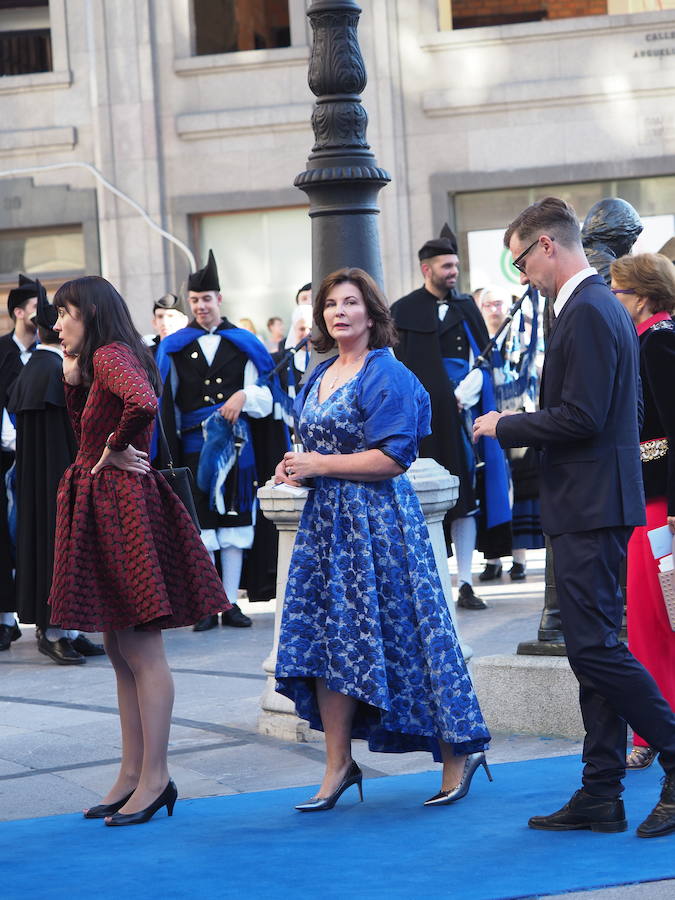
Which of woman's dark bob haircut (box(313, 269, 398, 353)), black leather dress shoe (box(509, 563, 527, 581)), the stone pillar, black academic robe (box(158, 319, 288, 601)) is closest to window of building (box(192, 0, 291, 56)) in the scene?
black academic robe (box(158, 319, 288, 601))

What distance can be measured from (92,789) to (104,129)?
47.0 ft

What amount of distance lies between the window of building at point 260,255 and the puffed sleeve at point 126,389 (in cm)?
1422

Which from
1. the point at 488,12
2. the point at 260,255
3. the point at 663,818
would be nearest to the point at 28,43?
the point at 260,255

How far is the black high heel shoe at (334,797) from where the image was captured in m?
5.40

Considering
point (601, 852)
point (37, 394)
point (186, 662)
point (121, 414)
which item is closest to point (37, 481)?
point (37, 394)

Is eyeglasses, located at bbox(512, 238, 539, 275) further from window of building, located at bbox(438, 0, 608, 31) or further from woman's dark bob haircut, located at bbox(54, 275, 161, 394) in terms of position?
window of building, located at bbox(438, 0, 608, 31)

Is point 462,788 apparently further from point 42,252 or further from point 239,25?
point 42,252

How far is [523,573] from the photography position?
37.6 feet

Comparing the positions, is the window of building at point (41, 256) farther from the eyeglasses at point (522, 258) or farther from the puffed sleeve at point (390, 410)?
the eyeglasses at point (522, 258)

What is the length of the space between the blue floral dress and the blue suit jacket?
0.59 m

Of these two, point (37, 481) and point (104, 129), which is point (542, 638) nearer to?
point (37, 481)

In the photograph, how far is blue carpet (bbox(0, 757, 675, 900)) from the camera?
446 centimetres

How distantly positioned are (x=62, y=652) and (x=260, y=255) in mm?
11332

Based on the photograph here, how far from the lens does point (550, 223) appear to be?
194 inches
